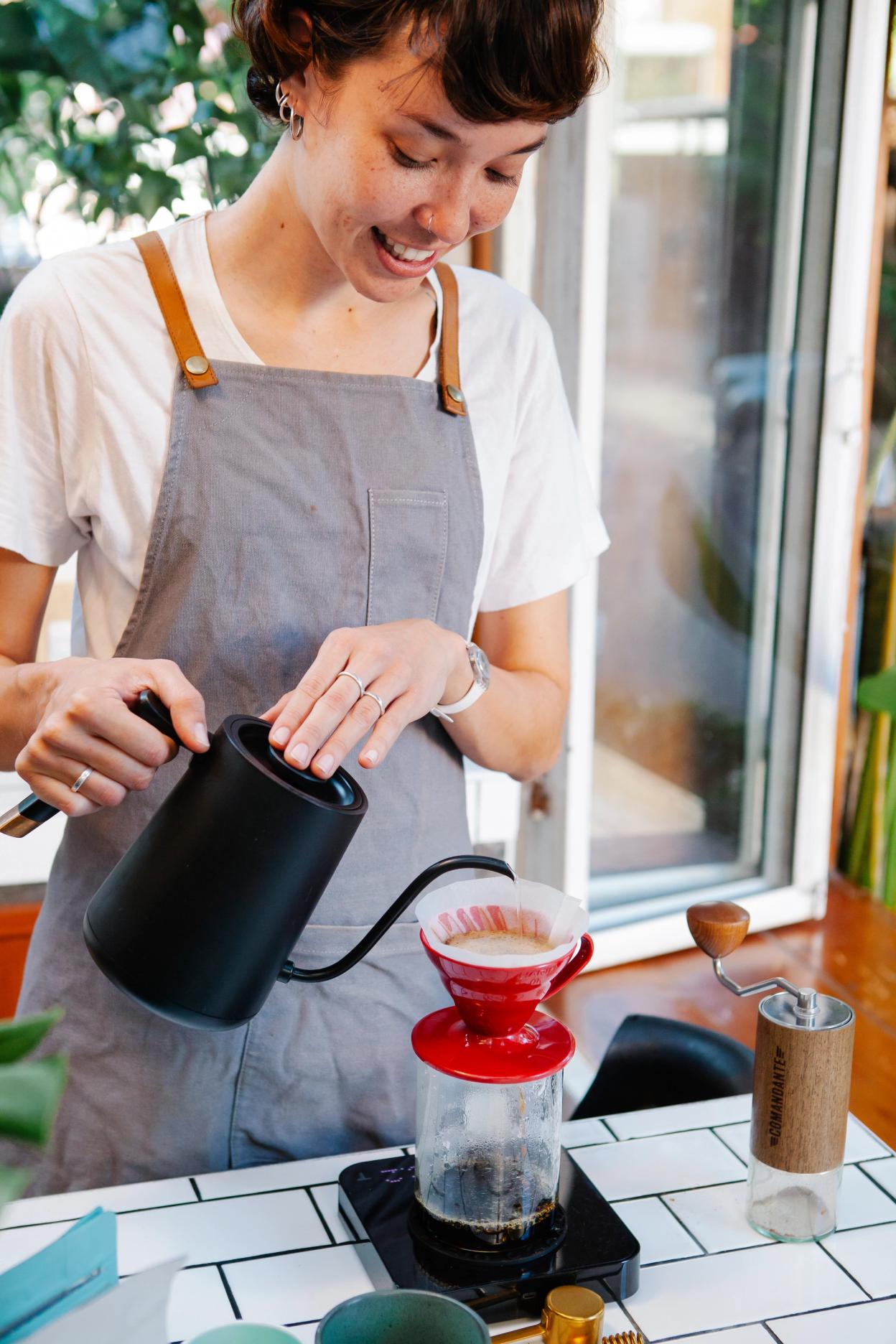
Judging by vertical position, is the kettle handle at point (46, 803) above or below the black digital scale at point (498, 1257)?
above

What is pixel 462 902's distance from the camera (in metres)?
0.97

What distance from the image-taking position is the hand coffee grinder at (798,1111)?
0.95 meters

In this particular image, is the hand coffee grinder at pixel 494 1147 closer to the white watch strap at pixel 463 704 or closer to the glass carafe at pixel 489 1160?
the glass carafe at pixel 489 1160

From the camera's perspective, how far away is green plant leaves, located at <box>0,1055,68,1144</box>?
467 millimetres

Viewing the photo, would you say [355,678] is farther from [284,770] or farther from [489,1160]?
[489,1160]

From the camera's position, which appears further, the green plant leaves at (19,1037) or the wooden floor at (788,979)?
the wooden floor at (788,979)

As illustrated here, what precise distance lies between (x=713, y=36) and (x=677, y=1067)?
2263 millimetres

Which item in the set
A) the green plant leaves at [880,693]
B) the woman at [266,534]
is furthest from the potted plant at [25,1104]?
the green plant leaves at [880,693]

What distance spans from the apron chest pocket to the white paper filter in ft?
0.95

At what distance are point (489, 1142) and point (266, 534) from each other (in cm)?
52

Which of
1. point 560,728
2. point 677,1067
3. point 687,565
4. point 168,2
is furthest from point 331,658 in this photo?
point 687,565

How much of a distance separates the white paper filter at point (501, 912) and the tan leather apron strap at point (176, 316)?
48 centimetres

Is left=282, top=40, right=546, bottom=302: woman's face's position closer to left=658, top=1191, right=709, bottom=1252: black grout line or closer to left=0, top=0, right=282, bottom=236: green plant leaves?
left=658, top=1191, right=709, bottom=1252: black grout line

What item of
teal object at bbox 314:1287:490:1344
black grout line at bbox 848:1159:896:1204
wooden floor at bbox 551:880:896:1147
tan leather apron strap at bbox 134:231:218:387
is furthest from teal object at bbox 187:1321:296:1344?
wooden floor at bbox 551:880:896:1147
